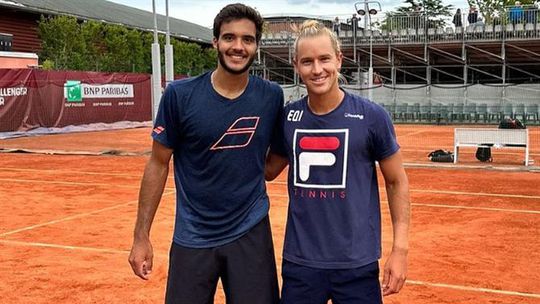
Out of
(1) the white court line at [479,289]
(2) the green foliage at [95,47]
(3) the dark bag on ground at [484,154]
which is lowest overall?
(1) the white court line at [479,289]

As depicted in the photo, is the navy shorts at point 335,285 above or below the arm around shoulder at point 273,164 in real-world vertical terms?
below

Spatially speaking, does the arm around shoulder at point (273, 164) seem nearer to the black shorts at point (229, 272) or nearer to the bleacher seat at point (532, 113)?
the black shorts at point (229, 272)

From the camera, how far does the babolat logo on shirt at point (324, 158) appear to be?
3039 millimetres

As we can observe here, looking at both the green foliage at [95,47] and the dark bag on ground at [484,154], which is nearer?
the dark bag on ground at [484,154]

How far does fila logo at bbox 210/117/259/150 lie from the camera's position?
3.21 meters

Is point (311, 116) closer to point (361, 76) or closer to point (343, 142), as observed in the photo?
point (343, 142)

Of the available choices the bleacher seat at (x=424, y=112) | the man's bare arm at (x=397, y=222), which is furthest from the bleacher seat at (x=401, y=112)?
the man's bare arm at (x=397, y=222)

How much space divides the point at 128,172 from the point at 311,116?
1228cm

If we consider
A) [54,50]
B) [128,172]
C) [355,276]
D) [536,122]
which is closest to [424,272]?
[355,276]

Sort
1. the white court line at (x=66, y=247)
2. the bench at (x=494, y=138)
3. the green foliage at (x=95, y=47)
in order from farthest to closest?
the green foliage at (x=95, y=47) < the bench at (x=494, y=138) < the white court line at (x=66, y=247)

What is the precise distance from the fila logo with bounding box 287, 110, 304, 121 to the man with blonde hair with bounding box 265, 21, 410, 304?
1cm

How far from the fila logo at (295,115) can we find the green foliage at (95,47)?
2890 cm

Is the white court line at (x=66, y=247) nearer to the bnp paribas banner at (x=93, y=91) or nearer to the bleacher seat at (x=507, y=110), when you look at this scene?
the bnp paribas banner at (x=93, y=91)

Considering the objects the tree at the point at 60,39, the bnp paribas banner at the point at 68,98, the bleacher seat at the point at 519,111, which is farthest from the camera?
the tree at the point at 60,39
